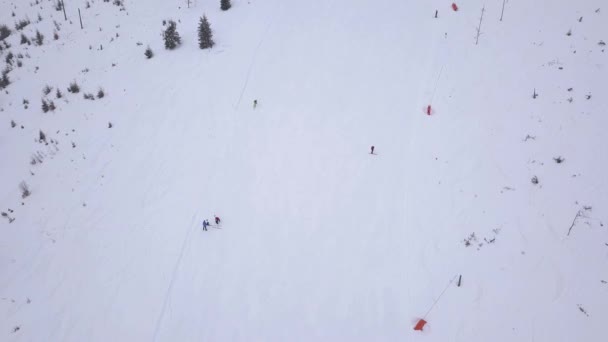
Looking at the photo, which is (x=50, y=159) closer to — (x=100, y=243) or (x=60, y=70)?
(x=100, y=243)

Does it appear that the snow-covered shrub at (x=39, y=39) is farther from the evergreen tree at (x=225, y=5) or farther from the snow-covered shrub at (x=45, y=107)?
the evergreen tree at (x=225, y=5)

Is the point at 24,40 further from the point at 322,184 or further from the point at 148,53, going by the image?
the point at 322,184

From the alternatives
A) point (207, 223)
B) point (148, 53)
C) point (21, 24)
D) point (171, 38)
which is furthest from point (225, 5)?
point (207, 223)

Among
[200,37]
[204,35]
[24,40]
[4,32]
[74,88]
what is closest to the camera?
[74,88]

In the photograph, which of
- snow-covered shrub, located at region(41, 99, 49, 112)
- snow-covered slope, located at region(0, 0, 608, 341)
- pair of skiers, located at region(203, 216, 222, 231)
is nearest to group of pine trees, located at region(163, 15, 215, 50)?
snow-covered slope, located at region(0, 0, 608, 341)

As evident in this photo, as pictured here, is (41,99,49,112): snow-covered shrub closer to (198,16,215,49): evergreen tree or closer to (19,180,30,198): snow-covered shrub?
(19,180,30,198): snow-covered shrub

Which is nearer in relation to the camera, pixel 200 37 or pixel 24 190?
pixel 24 190

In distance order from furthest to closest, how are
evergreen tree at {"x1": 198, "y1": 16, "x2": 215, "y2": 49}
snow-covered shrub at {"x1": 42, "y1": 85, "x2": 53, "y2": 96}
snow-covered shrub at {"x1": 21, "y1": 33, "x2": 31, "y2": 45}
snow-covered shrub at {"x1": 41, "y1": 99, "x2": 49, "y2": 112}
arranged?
snow-covered shrub at {"x1": 21, "y1": 33, "x2": 31, "y2": 45}, evergreen tree at {"x1": 198, "y1": 16, "x2": 215, "y2": 49}, snow-covered shrub at {"x1": 42, "y1": 85, "x2": 53, "y2": 96}, snow-covered shrub at {"x1": 41, "y1": 99, "x2": 49, "y2": 112}

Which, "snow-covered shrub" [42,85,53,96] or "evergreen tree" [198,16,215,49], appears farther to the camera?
"evergreen tree" [198,16,215,49]
